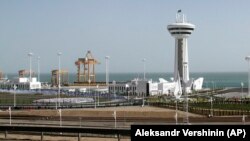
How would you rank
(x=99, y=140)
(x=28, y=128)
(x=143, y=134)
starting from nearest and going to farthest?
(x=143, y=134) < (x=28, y=128) < (x=99, y=140)

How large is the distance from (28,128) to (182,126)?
37.3ft

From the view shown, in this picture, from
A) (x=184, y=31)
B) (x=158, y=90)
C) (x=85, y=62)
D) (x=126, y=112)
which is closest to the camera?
(x=126, y=112)

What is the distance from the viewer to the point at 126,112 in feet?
197

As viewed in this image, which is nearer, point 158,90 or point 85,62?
point 158,90

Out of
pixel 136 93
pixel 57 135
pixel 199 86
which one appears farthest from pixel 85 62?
pixel 57 135

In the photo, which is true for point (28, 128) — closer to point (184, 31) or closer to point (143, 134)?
point (143, 134)

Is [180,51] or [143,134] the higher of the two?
[180,51]

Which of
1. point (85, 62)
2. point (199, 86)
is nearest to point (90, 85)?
point (85, 62)

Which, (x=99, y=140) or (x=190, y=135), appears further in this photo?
(x=99, y=140)

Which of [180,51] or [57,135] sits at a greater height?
[180,51]

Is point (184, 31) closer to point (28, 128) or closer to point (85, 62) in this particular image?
point (85, 62)

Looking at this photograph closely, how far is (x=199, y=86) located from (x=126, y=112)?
90256mm

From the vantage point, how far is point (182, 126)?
11.5 m

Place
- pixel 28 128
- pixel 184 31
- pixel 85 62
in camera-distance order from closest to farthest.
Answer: pixel 28 128, pixel 184 31, pixel 85 62
